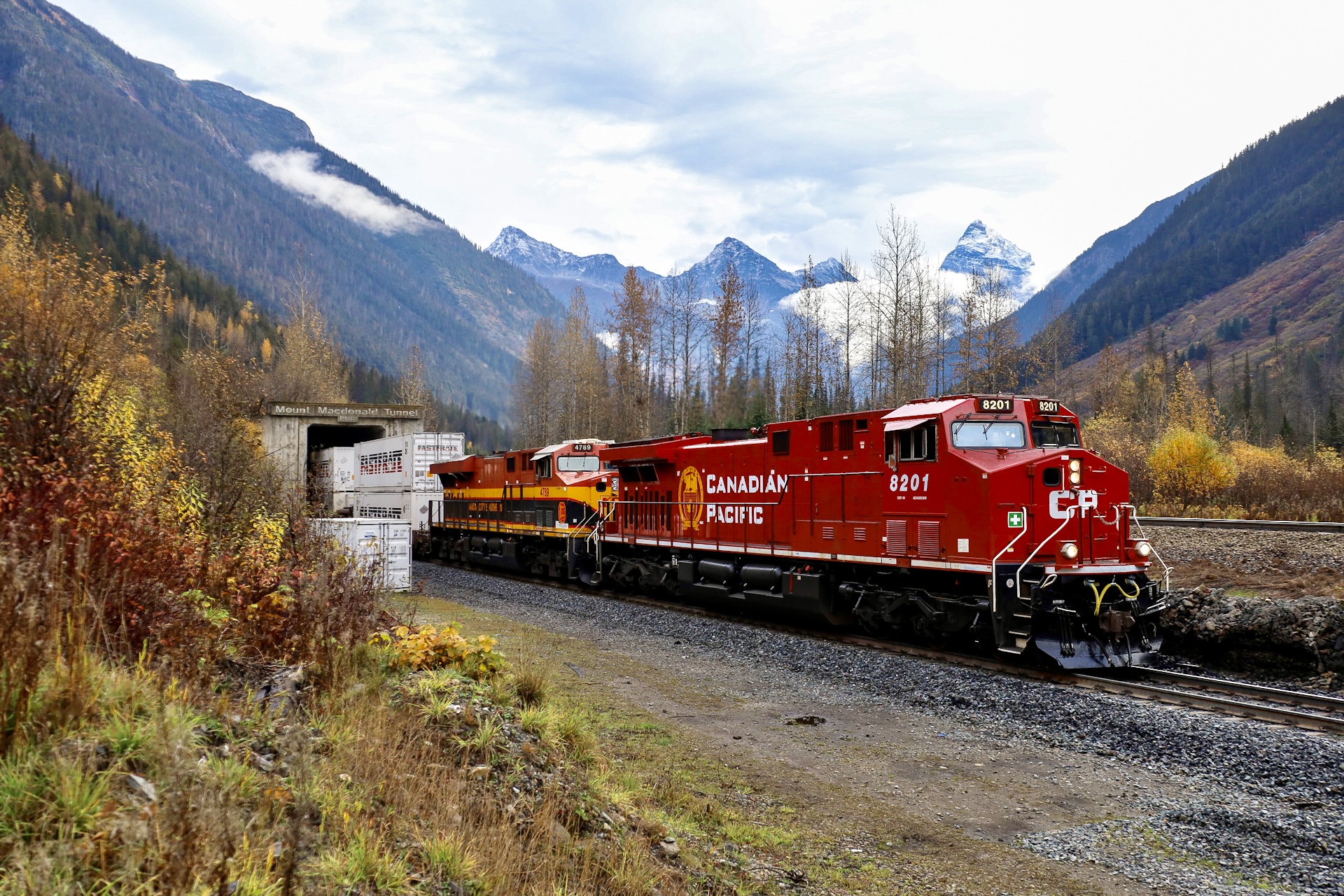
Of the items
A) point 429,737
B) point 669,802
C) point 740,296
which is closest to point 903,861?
point 669,802

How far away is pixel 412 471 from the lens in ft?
111

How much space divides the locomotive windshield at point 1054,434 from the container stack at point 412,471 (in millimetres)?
24676

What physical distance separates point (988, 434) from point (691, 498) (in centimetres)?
753

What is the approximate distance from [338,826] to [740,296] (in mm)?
47352

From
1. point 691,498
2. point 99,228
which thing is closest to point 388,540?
point 691,498

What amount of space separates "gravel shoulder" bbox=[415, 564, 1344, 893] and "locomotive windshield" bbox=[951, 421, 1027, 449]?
323 centimetres

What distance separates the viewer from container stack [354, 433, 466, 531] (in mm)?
33438

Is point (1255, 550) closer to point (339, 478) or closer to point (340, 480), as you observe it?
point (340, 480)

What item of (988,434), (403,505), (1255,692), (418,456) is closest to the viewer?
(1255,692)

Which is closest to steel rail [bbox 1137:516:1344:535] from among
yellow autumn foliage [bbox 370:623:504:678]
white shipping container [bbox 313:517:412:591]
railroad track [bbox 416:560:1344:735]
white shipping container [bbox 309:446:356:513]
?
railroad track [bbox 416:560:1344:735]

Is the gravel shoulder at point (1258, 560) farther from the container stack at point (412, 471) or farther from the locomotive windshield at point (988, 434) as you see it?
the container stack at point (412, 471)

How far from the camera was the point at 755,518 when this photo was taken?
1609 centimetres

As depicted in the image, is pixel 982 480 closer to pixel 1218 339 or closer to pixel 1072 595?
pixel 1072 595

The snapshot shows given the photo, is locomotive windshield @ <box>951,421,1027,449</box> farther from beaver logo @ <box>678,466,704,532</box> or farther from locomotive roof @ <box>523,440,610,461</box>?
locomotive roof @ <box>523,440,610,461</box>
